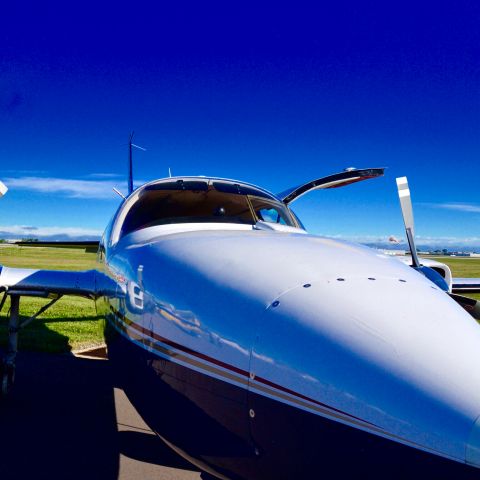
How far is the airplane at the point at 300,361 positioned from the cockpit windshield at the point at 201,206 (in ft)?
5.28

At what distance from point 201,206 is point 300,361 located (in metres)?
3.62

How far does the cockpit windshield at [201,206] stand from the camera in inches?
207

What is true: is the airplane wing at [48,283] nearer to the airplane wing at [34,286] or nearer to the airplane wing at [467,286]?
the airplane wing at [34,286]

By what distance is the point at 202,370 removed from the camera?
8.46ft

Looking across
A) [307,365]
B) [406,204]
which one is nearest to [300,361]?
[307,365]

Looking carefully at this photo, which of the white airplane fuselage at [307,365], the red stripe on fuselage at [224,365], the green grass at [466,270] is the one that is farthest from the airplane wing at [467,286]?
the green grass at [466,270]

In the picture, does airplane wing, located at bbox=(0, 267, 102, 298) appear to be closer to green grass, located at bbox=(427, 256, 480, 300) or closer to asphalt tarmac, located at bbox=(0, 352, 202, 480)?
asphalt tarmac, located at bbox=(0, 352, 202, 480)

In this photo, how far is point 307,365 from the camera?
6.91 feet

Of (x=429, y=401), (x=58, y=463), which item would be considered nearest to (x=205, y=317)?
(x=429, y=401)

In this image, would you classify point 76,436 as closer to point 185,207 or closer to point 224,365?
point 185,207

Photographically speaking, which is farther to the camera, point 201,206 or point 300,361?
point 201,206

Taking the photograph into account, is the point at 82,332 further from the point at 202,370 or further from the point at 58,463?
the point at 202,370

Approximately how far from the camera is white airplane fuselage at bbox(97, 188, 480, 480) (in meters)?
1.86

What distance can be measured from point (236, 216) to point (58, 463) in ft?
10.3
